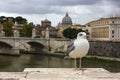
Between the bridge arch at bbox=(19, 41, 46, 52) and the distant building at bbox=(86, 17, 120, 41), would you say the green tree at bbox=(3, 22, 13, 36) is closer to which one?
the bridge arch at bbox=(19, 41, 46, 52)

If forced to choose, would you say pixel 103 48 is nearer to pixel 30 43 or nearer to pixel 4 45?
pixel 30 43

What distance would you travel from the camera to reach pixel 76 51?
4703 mm

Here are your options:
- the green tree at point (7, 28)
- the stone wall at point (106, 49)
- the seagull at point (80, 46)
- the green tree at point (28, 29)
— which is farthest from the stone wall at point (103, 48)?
the seagull at point (80, 46)

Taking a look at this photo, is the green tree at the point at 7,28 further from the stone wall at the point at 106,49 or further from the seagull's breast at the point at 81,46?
the seagull's breast at the point at 81,46

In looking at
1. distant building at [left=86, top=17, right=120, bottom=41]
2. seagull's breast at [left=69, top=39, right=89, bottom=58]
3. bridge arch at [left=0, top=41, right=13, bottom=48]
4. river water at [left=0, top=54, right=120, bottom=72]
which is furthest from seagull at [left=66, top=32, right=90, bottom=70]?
distant building at [left=86, top=17, right=120, bottom=41]

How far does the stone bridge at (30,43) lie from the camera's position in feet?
119

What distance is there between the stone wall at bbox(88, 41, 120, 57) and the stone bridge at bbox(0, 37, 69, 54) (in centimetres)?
377

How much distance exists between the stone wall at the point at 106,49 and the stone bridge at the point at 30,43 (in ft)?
12.4

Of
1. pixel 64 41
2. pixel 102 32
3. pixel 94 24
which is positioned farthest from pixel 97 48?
pixel 94 24

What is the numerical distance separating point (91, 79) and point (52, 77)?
416 mm

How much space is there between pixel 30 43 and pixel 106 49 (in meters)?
9.34

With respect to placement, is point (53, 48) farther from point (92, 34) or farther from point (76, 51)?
point (76, 51)

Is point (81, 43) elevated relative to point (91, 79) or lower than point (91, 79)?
elevated

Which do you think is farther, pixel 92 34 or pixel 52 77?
pixel 92 34
